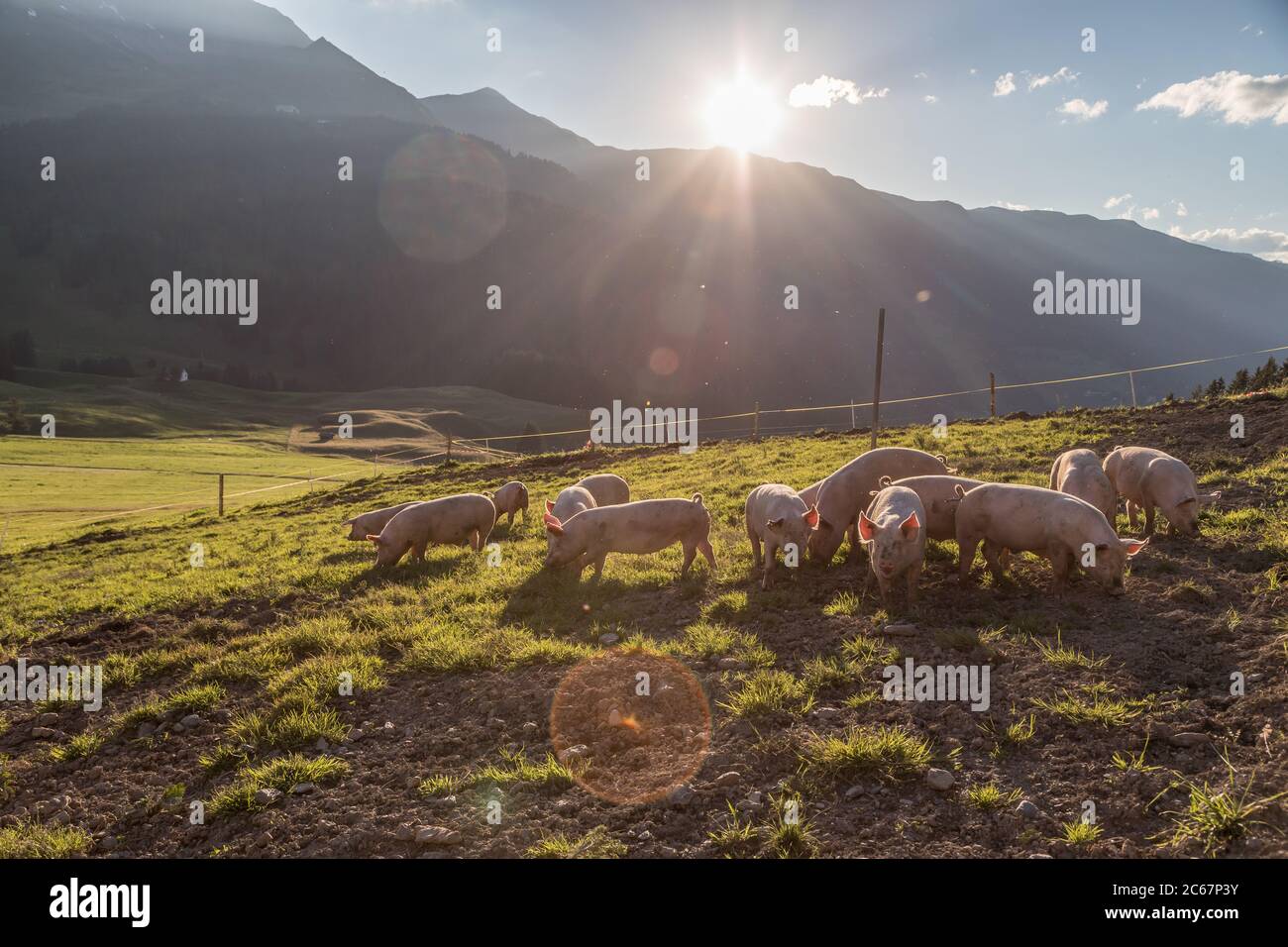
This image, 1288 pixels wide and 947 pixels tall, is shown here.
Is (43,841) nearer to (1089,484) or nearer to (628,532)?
(628,532)

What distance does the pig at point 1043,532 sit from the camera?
781cm

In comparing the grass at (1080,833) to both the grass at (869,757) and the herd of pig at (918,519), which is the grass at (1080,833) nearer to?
the grass at (869,757)

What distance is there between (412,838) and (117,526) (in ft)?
96.7

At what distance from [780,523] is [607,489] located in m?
6.32

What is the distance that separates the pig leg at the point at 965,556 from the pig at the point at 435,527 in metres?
9.05

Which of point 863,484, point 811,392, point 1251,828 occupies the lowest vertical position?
point 1251,828

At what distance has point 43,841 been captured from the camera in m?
5.33

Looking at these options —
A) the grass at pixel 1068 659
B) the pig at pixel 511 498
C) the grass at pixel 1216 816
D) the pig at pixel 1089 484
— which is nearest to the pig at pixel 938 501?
the pig at pixel 1089 484

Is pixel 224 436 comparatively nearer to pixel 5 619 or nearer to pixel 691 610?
pixel 5 619

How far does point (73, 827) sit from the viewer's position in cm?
554

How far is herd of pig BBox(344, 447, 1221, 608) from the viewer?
26.6ft

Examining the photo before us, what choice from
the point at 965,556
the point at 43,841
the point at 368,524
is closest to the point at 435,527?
the point at 368,524
